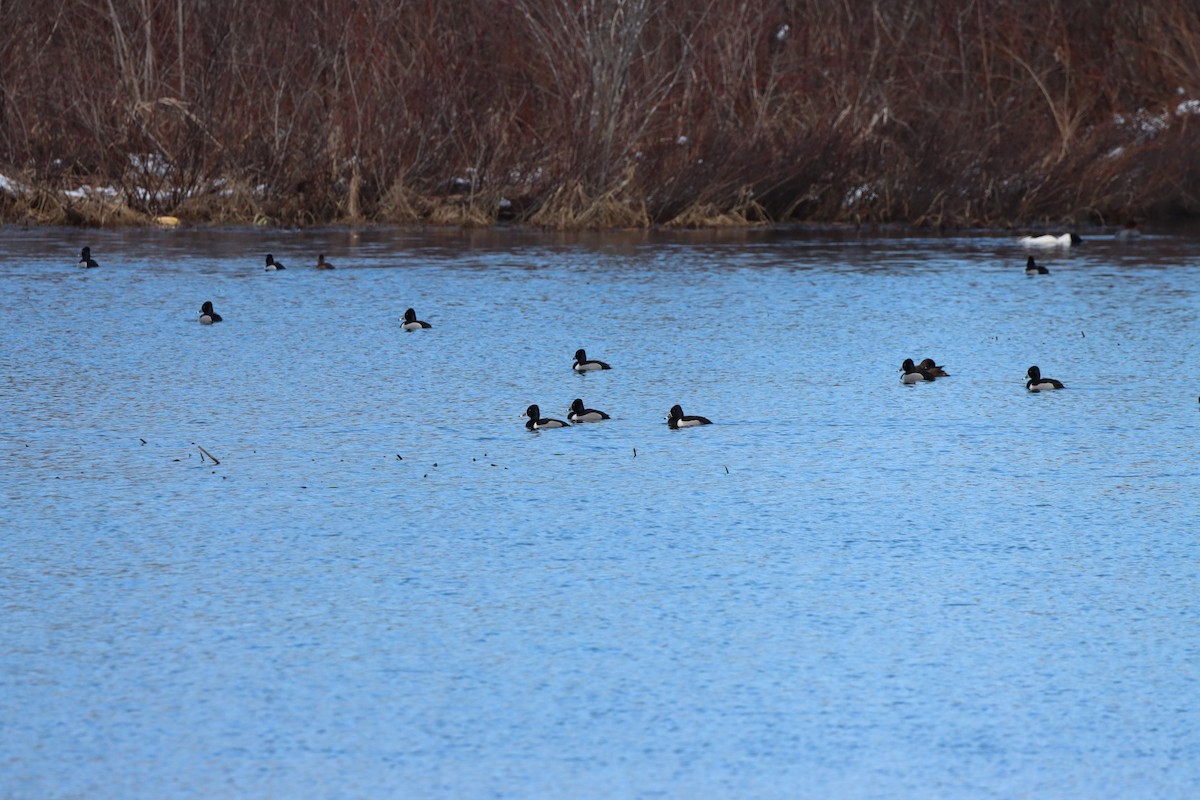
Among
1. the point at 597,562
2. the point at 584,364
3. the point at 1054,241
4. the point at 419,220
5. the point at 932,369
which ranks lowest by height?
the point at 597,562

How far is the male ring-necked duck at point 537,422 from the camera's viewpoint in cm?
1072

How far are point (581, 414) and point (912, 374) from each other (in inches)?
108

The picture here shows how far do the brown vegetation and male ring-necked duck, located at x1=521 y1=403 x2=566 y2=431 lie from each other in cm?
1695

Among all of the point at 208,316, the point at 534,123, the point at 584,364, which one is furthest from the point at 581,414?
the point at 534,123

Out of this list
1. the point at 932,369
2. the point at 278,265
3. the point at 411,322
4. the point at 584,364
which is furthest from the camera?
the point at 278,265

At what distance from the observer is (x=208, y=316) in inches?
620

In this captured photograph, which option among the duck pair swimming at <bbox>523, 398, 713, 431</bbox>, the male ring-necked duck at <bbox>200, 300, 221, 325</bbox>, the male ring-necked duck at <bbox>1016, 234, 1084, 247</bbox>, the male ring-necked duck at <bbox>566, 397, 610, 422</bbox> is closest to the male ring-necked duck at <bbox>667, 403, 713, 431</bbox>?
the duck pair swimming at <bbox>523, 398, 713, 431</bbox>

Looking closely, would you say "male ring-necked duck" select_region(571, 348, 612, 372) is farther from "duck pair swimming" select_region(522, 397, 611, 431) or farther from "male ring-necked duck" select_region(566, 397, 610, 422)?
"male ring-necked duck" select_region(566, 397, 610, 422)

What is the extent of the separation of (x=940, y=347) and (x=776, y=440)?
15.0ft

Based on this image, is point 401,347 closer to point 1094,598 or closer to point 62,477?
point 62,477

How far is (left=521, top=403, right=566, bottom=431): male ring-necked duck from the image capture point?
10.7m

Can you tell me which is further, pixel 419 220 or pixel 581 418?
pixel 419 220

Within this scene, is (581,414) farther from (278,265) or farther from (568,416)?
(278,265)

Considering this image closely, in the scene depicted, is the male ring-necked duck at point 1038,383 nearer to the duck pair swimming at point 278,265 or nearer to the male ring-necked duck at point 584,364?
the male ring-necked duck at point 584,364
